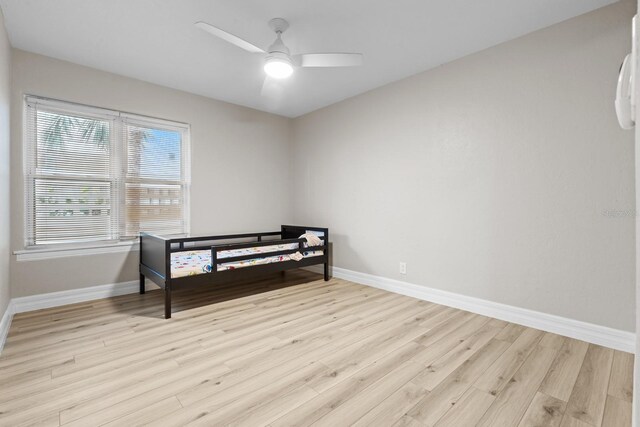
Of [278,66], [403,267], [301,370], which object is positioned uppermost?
[278,66]

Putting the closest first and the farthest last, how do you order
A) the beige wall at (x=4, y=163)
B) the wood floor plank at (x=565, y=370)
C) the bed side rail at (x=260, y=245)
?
the wood floor plank at (x=565, y=370)
the beige wall at (x=4, y=163)
the bed side rail at (x=260, y=245)

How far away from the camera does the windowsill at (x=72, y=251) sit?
267 centimetres

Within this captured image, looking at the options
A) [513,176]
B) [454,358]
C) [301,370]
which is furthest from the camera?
[513,176]

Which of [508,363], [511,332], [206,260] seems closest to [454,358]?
[508,363]

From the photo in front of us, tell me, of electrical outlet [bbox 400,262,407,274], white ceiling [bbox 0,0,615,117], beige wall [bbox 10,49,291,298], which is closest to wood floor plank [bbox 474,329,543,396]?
electrical outlet [bbox 400,262,407,274]

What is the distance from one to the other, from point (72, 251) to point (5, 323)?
81cm

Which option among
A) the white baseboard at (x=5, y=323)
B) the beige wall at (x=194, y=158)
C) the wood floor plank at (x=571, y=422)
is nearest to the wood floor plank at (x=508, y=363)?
the wood floor plank at (x=571, y=422)

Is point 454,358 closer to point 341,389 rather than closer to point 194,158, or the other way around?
point 341,389

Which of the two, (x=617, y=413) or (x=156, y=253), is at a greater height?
(x=156, y=253)

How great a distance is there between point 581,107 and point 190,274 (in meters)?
3.35

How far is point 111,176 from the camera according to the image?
311 centimetres

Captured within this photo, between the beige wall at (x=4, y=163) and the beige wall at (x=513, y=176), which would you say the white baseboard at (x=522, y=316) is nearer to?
the beige wall at (x=513, y=176)

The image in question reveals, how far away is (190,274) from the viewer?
8.80 ft

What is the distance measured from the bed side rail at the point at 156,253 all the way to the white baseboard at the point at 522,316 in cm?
220
